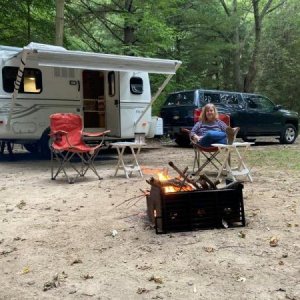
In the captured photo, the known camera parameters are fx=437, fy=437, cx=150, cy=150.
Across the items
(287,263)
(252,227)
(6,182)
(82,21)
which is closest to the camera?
(287,263)

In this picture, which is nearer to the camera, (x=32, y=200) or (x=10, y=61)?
(x=32, y=200)

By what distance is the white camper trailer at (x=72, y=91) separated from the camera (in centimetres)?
713

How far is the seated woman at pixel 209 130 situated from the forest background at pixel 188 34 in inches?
194

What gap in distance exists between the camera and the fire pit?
11.8 ft

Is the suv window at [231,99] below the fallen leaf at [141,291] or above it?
above

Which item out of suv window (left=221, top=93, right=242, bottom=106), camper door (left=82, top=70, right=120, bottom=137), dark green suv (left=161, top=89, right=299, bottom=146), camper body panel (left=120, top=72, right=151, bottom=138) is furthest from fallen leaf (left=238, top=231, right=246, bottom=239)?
suv window (left=221, top=93, right=242, bottom=106)

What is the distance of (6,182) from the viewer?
20.9ft

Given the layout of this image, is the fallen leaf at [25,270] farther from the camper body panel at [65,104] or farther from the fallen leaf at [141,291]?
the camper body panel at [65,104]

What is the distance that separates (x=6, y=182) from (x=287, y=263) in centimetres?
458

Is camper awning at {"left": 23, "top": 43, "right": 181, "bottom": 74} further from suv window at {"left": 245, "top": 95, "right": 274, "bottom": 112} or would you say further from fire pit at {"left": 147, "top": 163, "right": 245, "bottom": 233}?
suv window at {"left": 245, "top": 95, "right": 274, "bottom": 112}

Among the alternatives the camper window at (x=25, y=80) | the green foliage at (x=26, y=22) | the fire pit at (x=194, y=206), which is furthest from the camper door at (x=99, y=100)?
the fire pit at (x=194, y=206)

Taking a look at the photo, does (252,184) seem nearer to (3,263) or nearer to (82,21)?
(3,263)

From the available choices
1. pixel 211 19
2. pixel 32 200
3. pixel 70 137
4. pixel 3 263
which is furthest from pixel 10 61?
pixel 211 19

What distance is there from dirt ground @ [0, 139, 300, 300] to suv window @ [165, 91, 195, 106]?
235 inches
